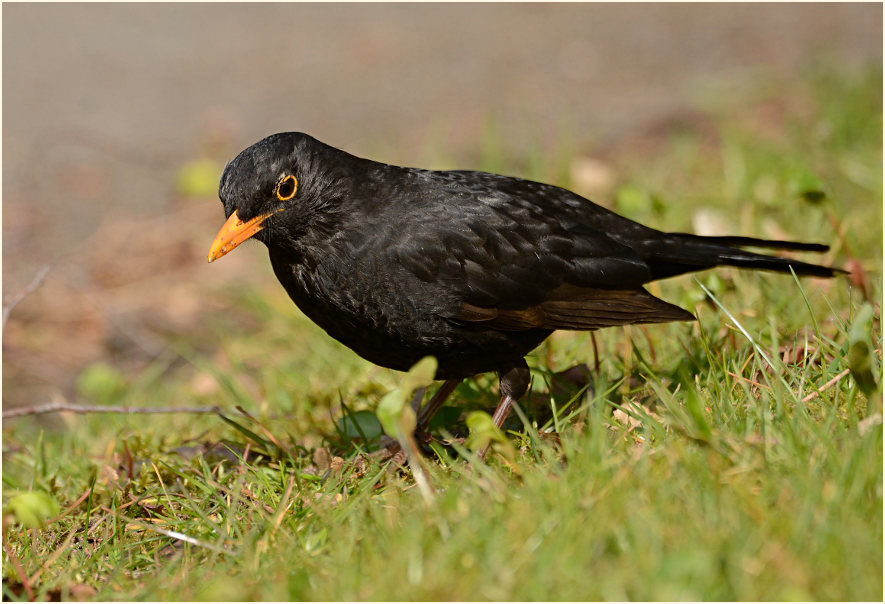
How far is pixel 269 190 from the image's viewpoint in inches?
149

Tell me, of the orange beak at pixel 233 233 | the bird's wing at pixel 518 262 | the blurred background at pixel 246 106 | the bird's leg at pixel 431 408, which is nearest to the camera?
the orange beak at pixel 233 233

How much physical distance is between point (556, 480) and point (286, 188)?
164cm

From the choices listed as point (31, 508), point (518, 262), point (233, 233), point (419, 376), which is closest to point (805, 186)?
point (518, 262)

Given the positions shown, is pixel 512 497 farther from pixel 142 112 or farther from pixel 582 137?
pixel 142 112

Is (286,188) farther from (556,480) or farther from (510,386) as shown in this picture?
(556,480)

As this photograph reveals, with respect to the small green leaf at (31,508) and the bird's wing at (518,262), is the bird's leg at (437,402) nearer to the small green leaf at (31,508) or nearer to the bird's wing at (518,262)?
the bird's wing at (518,262)

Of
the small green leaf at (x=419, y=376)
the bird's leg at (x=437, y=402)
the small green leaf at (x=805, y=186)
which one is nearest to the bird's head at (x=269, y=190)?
the bird's leg at (x=437, y=402)

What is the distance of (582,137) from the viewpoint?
8516 mm

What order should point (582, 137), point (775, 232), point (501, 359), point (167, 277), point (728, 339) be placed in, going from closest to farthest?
point (501, 359) → point (728, 339) → point (775, 232) → point (167, 277) → point (582, 137)

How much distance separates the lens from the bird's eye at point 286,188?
12.6 ft

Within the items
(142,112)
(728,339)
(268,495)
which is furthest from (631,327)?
(142,112)

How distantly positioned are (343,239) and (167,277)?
14.7 ft

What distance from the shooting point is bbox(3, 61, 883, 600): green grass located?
2.52 metres

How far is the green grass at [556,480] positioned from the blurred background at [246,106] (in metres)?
1.42
